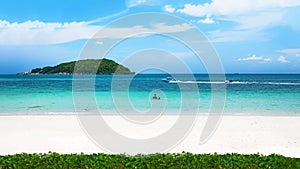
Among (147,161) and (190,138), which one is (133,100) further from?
(147,161)

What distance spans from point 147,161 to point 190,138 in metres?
5.44

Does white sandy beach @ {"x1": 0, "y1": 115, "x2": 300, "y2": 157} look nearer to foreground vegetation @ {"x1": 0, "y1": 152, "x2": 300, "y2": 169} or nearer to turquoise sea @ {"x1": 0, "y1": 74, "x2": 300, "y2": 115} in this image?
turquoise sea @ {"x1": 0, "y1": 74, "x2": 300, "y2": 115}

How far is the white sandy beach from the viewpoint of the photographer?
388 inches

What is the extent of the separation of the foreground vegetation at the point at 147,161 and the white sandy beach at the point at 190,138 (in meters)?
3.07

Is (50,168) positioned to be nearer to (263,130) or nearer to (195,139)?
(195,139)

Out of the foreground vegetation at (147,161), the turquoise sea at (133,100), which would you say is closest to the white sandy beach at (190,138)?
the turquoise sea at (133,100)

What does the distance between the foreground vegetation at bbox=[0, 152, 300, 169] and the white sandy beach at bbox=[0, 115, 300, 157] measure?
3.07 meters

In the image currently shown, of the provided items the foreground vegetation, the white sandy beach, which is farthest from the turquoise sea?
the foreground vegetation

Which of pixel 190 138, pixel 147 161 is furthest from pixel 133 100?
pixel 147 161

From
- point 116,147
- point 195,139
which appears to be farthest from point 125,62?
point 195,139

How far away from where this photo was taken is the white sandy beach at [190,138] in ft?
32.3

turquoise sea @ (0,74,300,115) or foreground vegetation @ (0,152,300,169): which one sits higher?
turquoise sea @ (0,74,300,115)

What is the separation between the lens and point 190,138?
38.0 ft

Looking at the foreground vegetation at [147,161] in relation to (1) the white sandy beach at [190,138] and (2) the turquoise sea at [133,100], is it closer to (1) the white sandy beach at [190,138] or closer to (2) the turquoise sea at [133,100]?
(1) the white sandy beach at [190,138]
